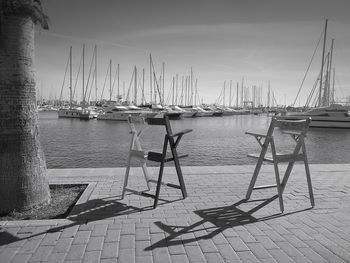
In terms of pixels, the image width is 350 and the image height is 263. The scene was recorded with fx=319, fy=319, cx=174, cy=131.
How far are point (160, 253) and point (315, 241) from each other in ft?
5.84

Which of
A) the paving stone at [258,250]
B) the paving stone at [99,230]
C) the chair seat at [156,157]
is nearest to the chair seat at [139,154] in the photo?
the chair seat at [156,157]

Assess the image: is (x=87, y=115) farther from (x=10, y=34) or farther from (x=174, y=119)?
(x=10, y=34)

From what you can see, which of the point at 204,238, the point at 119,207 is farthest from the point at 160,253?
the point at 119,207

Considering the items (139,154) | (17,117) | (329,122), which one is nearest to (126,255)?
(139,154)

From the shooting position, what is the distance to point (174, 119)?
63.3 m

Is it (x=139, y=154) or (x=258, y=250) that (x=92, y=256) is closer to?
(x=258, y=250)

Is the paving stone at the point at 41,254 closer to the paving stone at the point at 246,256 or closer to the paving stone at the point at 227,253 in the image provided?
the paving stone at the point at 227,253

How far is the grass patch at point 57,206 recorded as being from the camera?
4488 millimetres

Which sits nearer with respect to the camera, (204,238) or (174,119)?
(204,238)

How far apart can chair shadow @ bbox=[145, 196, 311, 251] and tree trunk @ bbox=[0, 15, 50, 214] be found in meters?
2.08

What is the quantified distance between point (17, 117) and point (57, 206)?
1.49 m

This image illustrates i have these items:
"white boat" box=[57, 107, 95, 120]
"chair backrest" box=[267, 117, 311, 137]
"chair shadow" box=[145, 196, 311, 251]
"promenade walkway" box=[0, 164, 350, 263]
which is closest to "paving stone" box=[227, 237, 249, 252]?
"promenade walkway" box=[0, 164, 350, 263]

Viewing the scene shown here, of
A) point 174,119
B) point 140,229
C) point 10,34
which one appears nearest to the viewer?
point 140,229

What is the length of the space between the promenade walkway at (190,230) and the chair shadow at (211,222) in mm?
11
